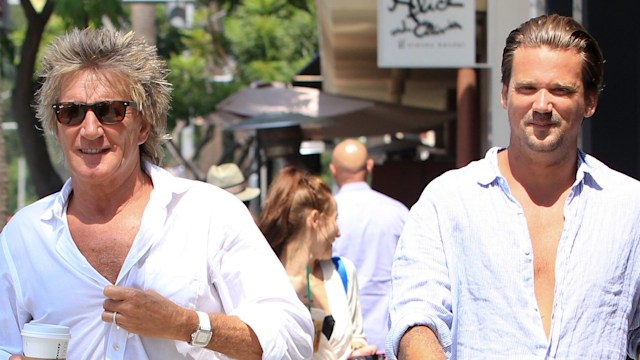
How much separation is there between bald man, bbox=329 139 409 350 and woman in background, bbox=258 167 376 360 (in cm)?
151

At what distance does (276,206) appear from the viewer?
557cm

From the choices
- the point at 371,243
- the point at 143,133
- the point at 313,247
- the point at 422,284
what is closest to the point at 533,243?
the point at 422,284

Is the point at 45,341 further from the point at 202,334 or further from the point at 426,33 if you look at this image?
the point at 426,33

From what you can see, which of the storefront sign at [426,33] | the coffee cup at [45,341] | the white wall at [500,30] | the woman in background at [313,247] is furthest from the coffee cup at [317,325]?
the storefront sign at [426,33]

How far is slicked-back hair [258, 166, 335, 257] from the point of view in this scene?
554 cm

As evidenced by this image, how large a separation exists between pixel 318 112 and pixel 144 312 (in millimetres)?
11508

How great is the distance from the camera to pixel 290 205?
555cm

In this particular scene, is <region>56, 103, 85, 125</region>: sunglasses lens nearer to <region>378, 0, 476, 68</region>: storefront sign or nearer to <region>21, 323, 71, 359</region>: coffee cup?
<region>21, 323, 71, 359</region>: coffee cup

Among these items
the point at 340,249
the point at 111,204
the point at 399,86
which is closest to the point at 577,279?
the point at 111,204

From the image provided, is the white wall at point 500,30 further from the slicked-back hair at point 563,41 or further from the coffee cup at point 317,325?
the slicked-back hair at point 563,41

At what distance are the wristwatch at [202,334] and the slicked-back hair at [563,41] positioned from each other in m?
1.11

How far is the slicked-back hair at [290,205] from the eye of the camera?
5.54 metres

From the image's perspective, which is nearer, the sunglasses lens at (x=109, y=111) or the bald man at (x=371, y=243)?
the sunglasses lens at (x=109, y=111)

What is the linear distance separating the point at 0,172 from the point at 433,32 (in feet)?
12.1
